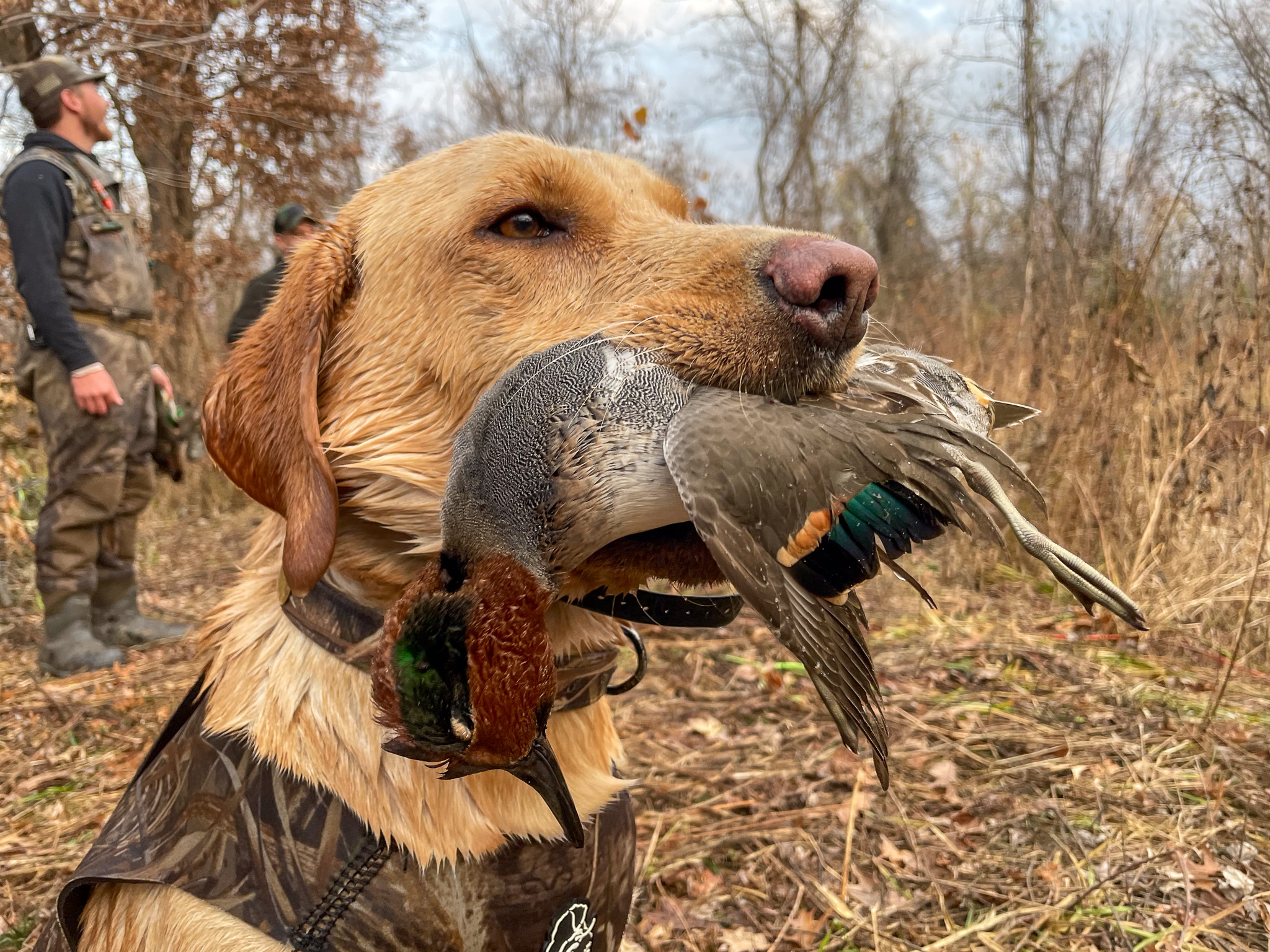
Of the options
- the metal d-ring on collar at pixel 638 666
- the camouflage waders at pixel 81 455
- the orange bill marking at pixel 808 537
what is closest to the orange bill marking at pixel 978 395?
the orange bill marking at pixel 808 537

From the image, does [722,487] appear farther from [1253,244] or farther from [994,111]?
[994,111]

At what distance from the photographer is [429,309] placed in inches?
68.0

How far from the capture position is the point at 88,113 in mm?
4289

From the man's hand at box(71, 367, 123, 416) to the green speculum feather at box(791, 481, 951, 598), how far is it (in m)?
4.27

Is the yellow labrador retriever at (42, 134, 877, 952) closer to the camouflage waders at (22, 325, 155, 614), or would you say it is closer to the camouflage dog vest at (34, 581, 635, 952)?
the camouflage dog vest at (34, 581, 635, 952)

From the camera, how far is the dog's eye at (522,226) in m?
1.77

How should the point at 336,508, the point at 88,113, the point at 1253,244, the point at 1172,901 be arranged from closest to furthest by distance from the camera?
1. the point at 336,508
2. the point at 1172,901
3. the point at 1253,244
4. the point at 88,113

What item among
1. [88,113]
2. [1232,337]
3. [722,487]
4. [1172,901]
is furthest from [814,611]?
[88,113]

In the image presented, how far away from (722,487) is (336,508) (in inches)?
36.2

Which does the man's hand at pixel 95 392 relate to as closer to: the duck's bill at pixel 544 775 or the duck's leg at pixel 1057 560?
the duck's bill at pixel 544 775

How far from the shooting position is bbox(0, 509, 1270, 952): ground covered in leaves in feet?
7.38

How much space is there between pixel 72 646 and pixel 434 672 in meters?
4.39

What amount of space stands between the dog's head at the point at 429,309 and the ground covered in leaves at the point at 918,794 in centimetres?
170

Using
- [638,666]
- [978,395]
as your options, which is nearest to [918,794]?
[638,666]
